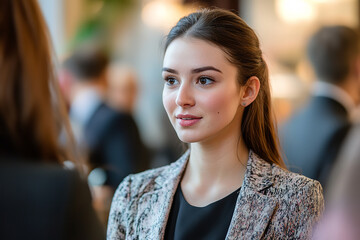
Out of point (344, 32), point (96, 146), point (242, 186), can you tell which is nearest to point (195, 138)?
point (242, 186)

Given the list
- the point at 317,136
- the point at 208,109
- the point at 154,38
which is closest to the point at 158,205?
the point at 208,109

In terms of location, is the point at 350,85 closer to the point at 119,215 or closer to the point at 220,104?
the point at 220,104

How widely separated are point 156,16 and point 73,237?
6.66 metres

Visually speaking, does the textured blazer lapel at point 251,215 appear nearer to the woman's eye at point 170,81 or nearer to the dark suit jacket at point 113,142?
the woman's eye at point 170,81

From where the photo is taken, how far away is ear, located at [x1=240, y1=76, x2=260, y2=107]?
5.07 feet

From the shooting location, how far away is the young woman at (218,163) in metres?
1.46

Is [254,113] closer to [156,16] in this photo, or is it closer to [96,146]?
[96,146]

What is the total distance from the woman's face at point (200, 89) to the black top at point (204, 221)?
0.65 ft

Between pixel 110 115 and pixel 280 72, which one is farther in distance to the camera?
pixel 280 72

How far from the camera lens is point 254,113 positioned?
1.60 meters

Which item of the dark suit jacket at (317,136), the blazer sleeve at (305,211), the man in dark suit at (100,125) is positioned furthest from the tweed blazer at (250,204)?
the man in dark suit at (100,125)

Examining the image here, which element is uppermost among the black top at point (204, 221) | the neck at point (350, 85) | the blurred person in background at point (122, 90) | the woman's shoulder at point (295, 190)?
the blurred person in background at point (122, 90)

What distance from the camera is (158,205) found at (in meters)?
1.58

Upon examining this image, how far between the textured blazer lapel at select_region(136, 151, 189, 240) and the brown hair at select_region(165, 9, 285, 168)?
9.4 inches
